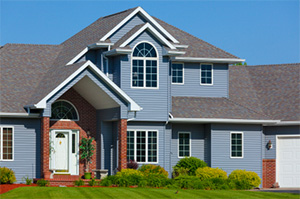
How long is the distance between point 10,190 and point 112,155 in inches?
320

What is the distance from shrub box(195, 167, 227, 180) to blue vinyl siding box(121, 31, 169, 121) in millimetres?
3463

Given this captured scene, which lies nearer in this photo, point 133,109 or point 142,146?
point 133,109

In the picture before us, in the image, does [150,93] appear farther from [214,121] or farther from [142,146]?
[214,121]

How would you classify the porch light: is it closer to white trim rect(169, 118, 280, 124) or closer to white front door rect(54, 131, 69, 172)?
white trim rect(169, 118, 280, 124)

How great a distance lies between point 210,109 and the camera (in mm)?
36625

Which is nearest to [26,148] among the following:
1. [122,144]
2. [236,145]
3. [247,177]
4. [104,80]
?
[122,144]

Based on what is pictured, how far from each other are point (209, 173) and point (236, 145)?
3187 mm

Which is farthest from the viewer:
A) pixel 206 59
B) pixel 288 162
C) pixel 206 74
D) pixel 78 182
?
pixel 206 74

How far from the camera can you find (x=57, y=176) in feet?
110

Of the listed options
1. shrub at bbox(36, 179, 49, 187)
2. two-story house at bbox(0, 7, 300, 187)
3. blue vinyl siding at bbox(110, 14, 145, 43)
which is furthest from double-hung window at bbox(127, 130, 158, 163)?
shrub at bbox(36, 179, 49, 187)

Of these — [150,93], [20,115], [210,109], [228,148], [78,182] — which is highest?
[150,93]

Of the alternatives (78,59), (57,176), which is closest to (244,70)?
(78,59)

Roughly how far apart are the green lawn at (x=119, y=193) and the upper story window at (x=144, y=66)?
800cm

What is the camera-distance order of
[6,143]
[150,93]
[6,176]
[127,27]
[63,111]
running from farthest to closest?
[127,27] → [63,111] → [150,93] → [6,143] → [6,176]
